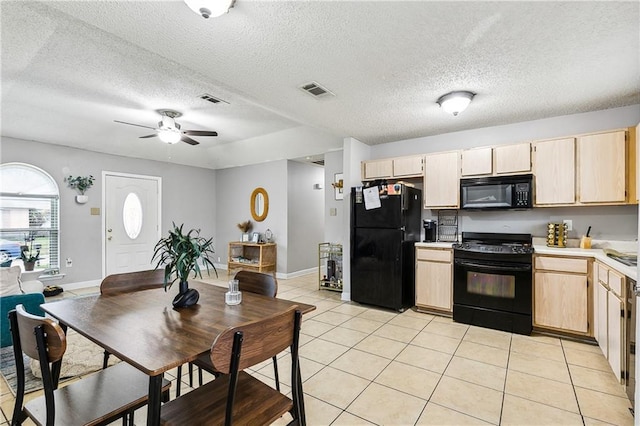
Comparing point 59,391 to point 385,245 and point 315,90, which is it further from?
point 385,245

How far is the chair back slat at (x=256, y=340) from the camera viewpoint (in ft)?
3.50

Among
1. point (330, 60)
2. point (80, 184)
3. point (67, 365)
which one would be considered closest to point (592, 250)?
point (330, 60)

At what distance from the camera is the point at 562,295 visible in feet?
10.2

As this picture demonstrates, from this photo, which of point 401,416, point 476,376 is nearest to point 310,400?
point 401,416

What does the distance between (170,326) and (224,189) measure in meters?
6.34

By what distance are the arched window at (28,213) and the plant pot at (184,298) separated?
4720 mm

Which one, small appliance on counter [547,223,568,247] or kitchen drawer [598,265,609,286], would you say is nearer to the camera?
kitchen drawer [598,265,609,286]

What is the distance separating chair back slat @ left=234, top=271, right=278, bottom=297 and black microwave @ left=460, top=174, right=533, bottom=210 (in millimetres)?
2795

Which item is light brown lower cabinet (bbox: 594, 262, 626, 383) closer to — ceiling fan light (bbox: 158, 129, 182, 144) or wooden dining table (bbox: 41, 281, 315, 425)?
wooden dining table (bbox: 41, 281, 315, 425)

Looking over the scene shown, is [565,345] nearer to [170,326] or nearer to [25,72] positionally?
[170,326]

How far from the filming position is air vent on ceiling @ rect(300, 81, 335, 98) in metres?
2.81

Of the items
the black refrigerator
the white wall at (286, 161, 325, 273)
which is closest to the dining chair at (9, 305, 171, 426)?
the black refrigerator

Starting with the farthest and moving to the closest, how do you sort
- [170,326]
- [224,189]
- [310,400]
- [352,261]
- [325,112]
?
[224,189] < [352,261] < [325,112] < [310,400] < [170,326]

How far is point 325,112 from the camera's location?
11.5 ft
